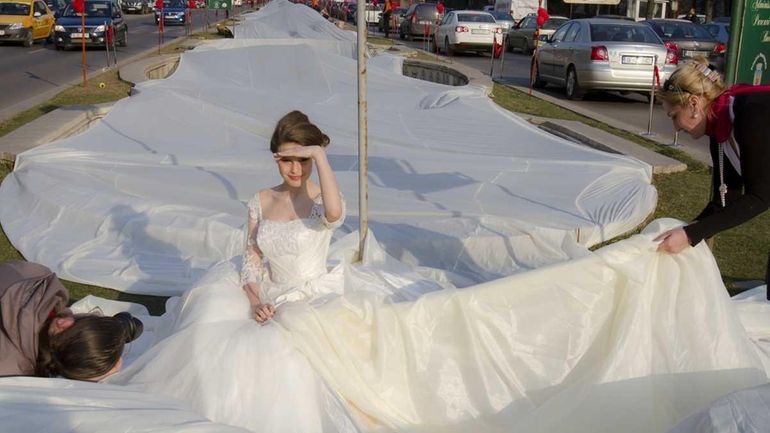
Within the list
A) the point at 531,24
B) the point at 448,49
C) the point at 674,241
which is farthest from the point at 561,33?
the point at 674,241

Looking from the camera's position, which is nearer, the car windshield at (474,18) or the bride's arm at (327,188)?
the bride's arm at (327,188)

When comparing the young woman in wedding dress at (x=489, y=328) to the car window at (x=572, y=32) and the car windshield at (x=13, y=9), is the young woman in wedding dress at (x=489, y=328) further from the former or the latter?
the car windshield at (x=13, y=9)

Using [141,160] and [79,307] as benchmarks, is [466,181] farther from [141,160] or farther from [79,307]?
[79,307]

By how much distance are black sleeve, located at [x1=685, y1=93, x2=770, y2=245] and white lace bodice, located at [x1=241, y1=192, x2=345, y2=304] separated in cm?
169

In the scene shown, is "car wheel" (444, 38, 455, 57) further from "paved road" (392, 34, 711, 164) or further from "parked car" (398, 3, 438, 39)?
"parked car" (398, 3, 438, 39)

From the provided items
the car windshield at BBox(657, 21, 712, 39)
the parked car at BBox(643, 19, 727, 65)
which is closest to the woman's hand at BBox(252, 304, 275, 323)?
the parked car at BBox(643, 19, 727, 65)

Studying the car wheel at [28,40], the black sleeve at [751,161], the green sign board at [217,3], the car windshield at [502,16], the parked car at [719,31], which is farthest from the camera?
the green sign board at [217,3]

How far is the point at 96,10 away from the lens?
30797mm

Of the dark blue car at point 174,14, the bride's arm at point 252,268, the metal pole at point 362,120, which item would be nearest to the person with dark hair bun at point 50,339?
the bride's arm at point 252,268

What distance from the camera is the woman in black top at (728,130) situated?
3744 millimetres

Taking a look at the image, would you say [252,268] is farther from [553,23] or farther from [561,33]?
[553,23]

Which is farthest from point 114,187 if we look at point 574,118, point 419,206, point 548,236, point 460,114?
point 574,118

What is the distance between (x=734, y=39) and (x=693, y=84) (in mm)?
2112

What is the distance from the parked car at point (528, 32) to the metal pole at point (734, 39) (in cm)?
2711
